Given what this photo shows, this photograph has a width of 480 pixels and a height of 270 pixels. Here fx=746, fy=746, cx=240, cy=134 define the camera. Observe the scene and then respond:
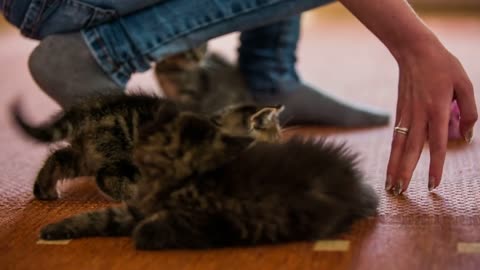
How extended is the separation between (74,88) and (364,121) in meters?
0.86

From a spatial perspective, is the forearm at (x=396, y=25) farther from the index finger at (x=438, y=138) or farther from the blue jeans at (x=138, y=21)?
the blue jeans at (x=138, y=21)

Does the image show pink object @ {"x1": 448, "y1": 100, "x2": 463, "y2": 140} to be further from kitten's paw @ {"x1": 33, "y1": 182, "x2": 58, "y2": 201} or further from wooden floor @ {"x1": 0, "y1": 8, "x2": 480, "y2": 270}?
kitten's paw @ {"x1": 33, "y1": 182, "x2": 58, "y2": 201}

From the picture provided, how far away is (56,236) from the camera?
120 cm

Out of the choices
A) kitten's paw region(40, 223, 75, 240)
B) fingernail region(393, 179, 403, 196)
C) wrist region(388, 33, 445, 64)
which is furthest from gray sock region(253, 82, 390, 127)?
kitten's paw region(40, 223, 75, 240)

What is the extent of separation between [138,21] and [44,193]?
0.41 m

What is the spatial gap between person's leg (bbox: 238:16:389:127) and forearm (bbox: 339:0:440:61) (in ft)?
2.62

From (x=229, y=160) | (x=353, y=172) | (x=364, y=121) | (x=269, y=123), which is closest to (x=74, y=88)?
(x=269, y=123)

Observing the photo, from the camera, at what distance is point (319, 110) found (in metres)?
2.11

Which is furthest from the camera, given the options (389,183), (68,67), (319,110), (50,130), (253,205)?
(319,110)

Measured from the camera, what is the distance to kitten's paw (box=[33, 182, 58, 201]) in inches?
57.2

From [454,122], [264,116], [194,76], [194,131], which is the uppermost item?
[194,131]

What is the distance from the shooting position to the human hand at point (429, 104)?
120 centimetres

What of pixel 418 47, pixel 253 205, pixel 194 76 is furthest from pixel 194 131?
pixel 194 76

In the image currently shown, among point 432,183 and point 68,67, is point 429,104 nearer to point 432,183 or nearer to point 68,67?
point 432,183
